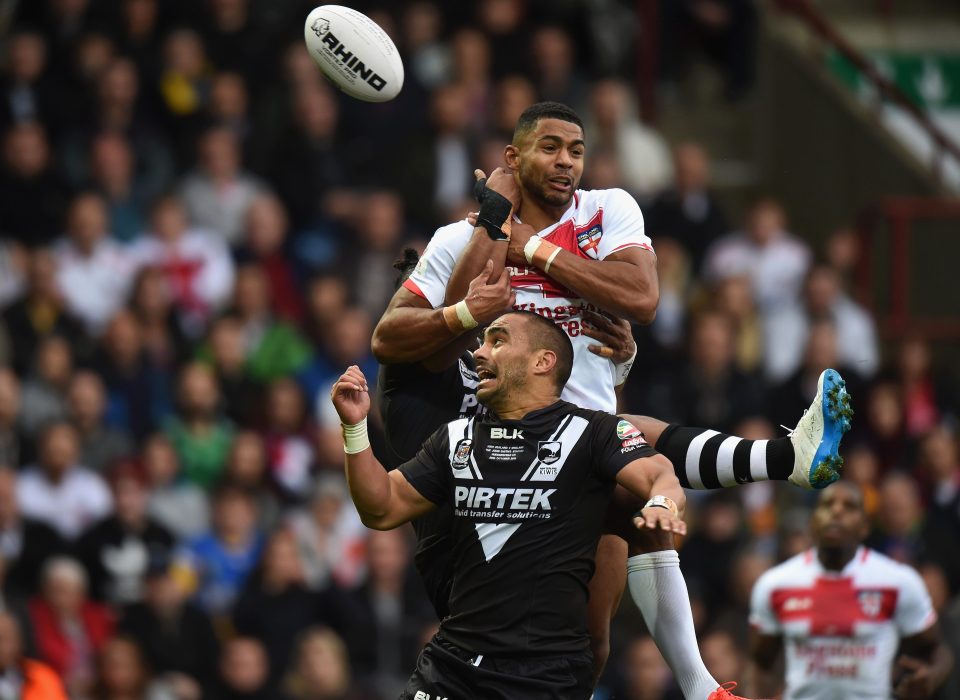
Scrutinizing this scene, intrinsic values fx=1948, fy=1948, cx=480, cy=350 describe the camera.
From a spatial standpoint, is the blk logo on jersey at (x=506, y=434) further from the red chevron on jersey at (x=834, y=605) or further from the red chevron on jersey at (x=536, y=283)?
the red chevron on jersey at (x=834, y=605)

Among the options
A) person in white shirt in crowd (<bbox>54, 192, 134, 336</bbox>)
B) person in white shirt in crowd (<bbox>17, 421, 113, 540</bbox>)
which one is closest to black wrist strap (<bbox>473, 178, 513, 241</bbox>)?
person in white shirt in crowd (<bbox>17, 421, 113, 540</bbox>)

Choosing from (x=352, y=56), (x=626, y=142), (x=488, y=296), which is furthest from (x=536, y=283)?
(x=626, y=142)

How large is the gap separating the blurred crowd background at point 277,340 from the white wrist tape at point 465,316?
15.8ft

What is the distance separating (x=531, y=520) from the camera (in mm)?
7113

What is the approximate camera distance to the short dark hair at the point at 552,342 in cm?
729

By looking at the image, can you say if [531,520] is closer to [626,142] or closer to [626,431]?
[626,431]

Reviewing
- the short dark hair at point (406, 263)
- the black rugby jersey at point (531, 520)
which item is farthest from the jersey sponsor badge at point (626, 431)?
the short dark hair at point (406, 263)

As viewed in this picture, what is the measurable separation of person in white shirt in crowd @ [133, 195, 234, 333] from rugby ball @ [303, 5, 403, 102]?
5.75 metres

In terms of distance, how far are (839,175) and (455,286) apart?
8.98 m

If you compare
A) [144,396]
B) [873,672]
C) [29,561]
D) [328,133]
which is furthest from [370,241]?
[873,672]

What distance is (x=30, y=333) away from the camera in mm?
13234

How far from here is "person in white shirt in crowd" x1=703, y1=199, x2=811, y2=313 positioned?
1430 centimetres

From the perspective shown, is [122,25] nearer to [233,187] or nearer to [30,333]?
[233,187]

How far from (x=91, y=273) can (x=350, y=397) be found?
22.7ft
